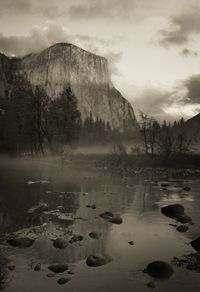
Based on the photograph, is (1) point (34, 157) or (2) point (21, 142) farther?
(2) point (21, 142)

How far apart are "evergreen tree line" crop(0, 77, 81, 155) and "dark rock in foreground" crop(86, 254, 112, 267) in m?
54.3

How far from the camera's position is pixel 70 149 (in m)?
68.7

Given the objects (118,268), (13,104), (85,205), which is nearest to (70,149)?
(13,104)

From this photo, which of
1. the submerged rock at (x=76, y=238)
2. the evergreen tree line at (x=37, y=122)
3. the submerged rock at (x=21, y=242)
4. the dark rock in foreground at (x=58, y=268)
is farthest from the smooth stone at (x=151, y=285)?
the evergreen tree line at (x=37, y=122)

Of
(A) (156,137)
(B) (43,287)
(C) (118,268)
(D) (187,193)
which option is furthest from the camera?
(A) (156,137)

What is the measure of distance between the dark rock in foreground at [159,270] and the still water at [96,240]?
223 mm

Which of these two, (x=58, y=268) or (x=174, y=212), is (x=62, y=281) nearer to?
(x=58, y=268)

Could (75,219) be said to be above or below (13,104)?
below

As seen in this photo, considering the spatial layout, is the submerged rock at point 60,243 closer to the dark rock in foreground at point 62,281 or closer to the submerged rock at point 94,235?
the submerged rock at point 94,235

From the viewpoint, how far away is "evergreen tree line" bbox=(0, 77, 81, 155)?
6600 centimetres

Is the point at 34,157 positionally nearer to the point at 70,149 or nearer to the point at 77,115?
the point at 70,149

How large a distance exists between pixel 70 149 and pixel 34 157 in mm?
6683

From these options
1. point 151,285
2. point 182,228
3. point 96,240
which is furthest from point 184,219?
point 151,285

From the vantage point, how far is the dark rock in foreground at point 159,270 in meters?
10.7
